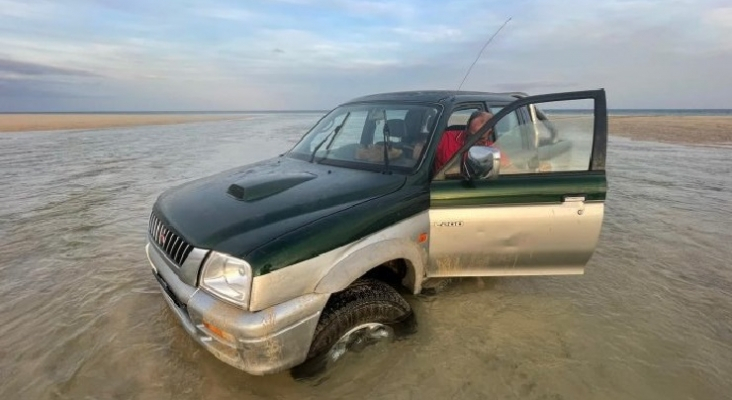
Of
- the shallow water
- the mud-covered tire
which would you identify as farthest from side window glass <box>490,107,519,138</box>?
the mud-covered tire

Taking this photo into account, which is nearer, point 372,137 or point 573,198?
point 573,198

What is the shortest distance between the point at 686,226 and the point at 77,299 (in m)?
7.41

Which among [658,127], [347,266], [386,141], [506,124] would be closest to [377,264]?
[347,266]

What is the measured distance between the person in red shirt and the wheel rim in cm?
131

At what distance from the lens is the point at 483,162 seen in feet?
8.71

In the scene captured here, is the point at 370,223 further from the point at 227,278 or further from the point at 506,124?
the point at 506,124

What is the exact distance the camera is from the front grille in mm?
2334

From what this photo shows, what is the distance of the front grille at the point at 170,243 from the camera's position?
91.9 inches

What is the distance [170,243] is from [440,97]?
2478 millimetres

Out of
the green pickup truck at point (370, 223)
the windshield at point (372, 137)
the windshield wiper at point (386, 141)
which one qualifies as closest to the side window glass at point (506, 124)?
the green pickup truck at point (370, 223)

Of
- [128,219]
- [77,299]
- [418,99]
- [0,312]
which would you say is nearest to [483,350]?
[418,99]

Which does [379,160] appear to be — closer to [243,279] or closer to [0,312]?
[243,279]

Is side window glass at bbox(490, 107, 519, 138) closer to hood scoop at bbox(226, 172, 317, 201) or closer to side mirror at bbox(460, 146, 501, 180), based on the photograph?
side mirror at bbox(460, 146, 501, 180)

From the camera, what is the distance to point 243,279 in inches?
80.5
